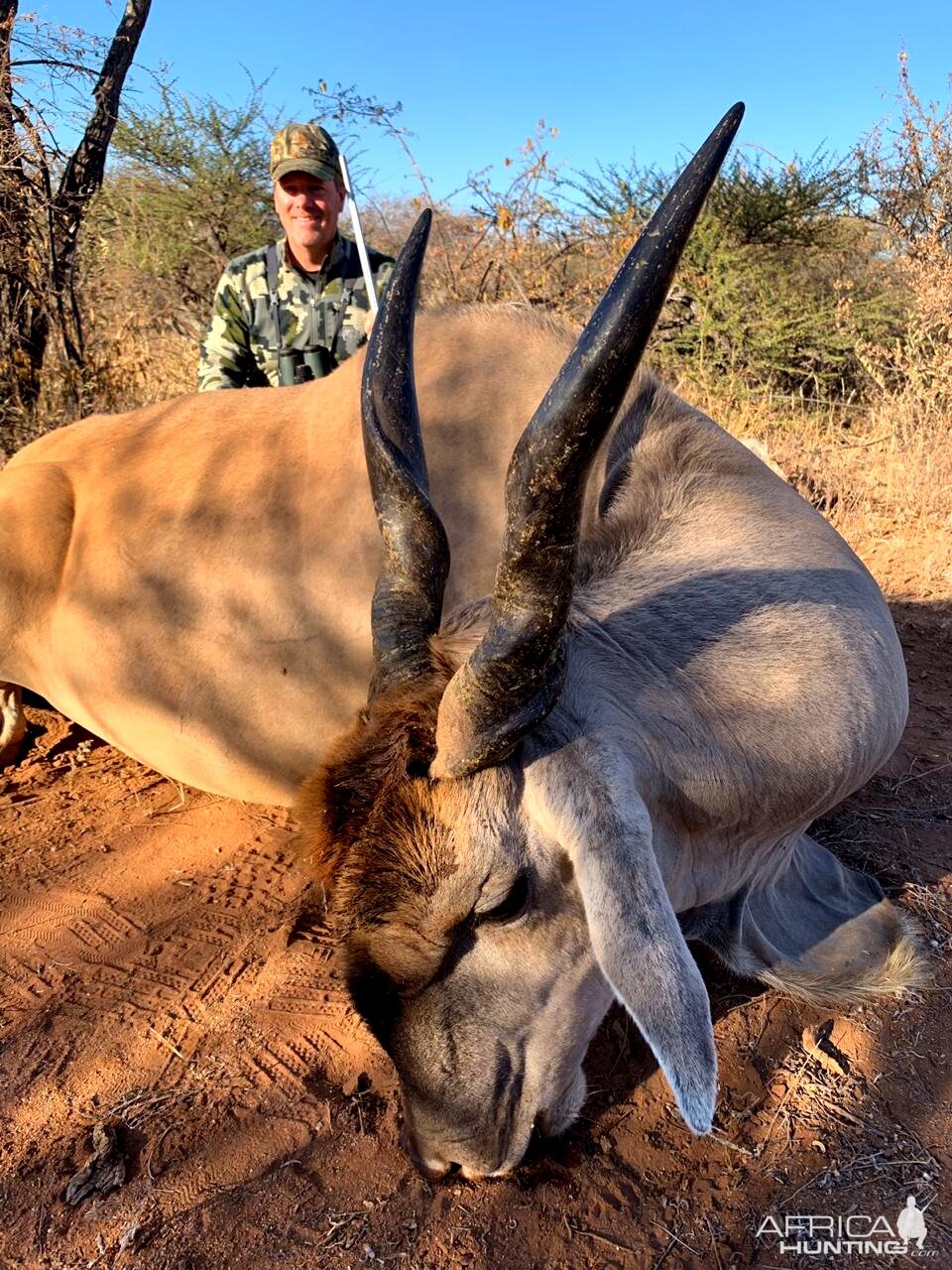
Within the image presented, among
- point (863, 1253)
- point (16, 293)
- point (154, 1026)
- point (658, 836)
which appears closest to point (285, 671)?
point (154, 1026)

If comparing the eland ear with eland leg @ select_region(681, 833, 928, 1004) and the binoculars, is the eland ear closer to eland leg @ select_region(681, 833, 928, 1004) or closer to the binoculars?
eland leg @ select_region(681, 833, 928, 1004)

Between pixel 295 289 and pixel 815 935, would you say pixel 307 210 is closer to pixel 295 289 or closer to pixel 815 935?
pixel 295 289

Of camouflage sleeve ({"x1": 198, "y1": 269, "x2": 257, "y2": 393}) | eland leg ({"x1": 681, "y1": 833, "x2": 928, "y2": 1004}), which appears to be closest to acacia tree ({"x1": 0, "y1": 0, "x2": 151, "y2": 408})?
camouflage sleeve ({"x1": 198, "y1": 269, "x2": 257, "y2": 393})

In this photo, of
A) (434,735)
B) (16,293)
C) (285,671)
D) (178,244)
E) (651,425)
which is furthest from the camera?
(178,244)

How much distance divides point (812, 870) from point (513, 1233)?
4.92 ft

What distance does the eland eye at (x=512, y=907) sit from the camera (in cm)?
182

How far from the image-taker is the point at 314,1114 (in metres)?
2.38

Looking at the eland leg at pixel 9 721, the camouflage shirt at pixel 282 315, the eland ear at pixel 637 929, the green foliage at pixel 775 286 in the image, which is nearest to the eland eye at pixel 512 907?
the eland ear at pixel 637 929

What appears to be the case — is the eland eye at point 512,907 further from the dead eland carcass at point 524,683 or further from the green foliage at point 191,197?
the green foliage at point 191,197

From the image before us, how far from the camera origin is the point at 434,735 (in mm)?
1831

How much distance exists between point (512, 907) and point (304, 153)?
521 cm

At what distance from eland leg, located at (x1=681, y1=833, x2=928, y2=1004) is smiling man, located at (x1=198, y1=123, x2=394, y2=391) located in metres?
4.11

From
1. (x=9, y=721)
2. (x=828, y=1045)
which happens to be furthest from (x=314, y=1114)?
(x=9, y=721)

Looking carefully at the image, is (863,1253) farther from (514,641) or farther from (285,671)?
(285,671)
